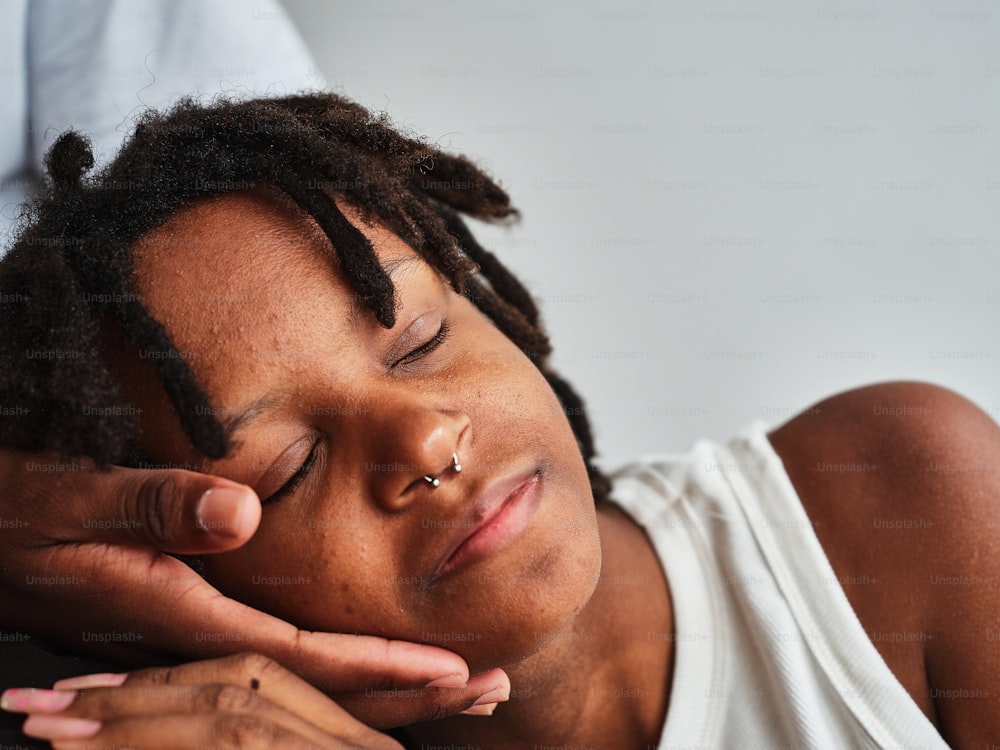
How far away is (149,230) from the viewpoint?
93 cm

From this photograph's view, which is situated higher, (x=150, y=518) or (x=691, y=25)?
(x=691, y=25)

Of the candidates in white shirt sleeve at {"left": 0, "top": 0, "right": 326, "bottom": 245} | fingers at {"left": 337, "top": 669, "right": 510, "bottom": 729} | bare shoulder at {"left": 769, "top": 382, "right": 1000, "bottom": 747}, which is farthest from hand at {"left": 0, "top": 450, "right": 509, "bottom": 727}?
white shirt sleeve at {"left": 0, "top": 0, "right": 326, "bottom": 245}

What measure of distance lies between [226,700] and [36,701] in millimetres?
162

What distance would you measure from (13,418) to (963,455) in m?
1.01

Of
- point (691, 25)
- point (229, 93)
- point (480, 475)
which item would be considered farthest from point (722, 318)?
point (480, 475)

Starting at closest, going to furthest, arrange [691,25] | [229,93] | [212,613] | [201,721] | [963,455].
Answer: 1. [201,721]
2. [212,613]
3. [963,455]
4. [229,93]
5. [691,25]

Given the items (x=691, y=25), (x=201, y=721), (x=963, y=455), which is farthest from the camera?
(x=691, y=25)

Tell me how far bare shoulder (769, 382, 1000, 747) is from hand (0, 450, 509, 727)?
49 centimetres

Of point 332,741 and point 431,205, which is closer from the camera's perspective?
point 332,741

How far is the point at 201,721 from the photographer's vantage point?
721mm

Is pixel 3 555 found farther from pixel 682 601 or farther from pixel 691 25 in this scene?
pixel 691 25

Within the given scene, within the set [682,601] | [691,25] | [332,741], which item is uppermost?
[691,25]

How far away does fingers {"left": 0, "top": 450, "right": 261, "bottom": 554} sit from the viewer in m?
0.73

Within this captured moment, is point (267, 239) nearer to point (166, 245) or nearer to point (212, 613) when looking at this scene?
point (166, 245)
